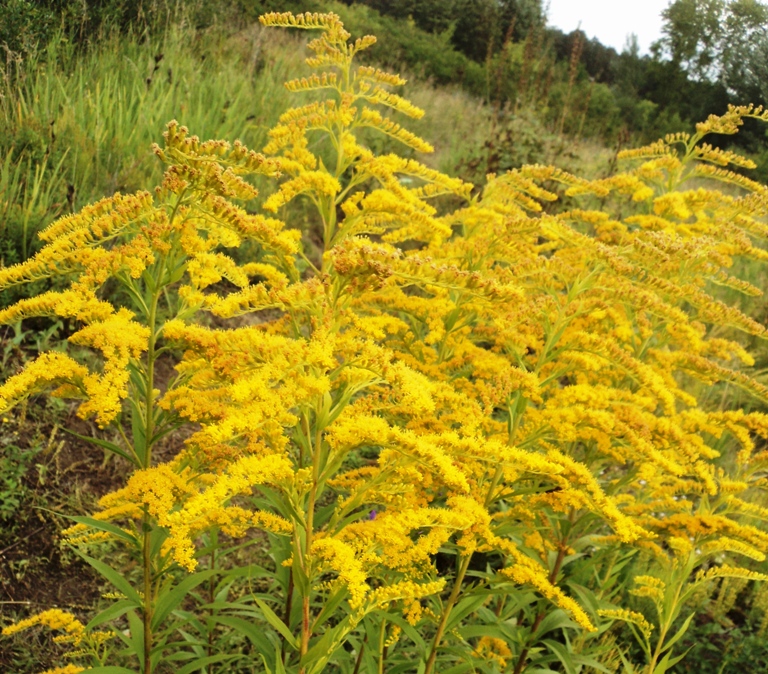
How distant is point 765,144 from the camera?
18.6 feet

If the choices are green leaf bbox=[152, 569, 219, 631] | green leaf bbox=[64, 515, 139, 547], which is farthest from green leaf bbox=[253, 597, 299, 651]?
green leaf bbox=[64, 515, 139, 547]

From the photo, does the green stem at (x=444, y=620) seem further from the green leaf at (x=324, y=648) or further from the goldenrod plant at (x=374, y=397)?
the green leaf at (x=324, y=648)

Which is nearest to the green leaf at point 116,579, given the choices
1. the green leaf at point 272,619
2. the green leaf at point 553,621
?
the green leaf at point 272,619

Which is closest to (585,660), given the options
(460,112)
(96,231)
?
(96,231)

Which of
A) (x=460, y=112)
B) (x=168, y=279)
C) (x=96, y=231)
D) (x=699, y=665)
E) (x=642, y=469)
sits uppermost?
(x=460, y=112)

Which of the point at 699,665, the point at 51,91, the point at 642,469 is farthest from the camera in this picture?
the point at 51,91

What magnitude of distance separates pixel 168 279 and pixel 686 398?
237 centimetres

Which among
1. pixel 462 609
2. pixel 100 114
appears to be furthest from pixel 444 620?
pixel 100 114

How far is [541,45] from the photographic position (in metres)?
12.3

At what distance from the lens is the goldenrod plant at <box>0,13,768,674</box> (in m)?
1.72

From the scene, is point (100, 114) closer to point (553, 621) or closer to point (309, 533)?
point (309, 533)

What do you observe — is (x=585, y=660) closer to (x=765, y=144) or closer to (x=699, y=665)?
(x=699, y=665)

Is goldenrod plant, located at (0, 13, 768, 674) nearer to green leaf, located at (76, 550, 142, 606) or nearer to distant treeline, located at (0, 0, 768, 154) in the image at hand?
green leaf, located at (76, 550, 142, 606)

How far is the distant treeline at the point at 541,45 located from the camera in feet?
13.6
